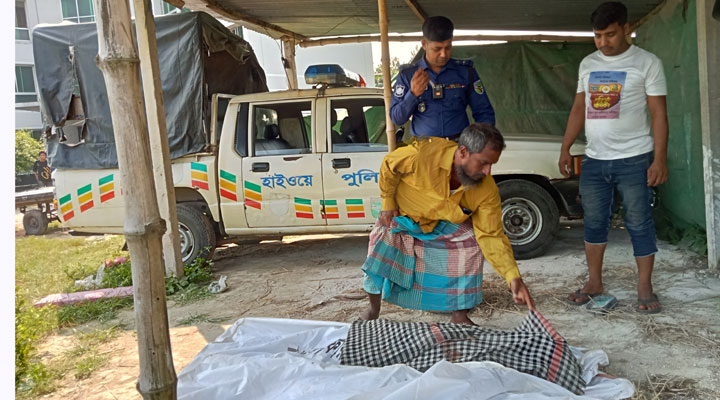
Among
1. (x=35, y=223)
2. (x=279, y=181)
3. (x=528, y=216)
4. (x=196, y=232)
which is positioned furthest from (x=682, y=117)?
(x=35, y=223)

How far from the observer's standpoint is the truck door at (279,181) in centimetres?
536

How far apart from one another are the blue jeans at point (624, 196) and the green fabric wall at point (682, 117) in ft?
5.76

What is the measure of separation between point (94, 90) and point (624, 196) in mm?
5196

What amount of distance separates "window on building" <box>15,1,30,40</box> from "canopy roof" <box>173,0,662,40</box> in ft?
70.3

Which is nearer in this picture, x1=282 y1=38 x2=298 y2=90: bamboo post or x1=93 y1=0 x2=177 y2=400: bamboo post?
Result: x1=93 y1=0 x2=177 y2=400: bamboo post

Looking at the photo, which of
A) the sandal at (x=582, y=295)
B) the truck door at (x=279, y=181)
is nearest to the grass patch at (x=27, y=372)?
the truck door at (x=279, y=181)

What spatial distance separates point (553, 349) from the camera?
8.25ft

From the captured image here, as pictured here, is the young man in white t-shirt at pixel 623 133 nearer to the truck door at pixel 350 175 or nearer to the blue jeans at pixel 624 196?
the blue jeans at pixel 624 196

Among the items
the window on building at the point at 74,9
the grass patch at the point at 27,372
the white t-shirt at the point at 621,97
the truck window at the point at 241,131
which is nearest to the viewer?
the grass patch at the point at 27,372

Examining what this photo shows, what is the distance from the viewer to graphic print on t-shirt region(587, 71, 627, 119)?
11.3ft

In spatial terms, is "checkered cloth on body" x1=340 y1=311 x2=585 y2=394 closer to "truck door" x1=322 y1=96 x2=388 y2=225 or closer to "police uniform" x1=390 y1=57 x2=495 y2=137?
"police uniform" x1=390 y1=57 x2=495 y2=137

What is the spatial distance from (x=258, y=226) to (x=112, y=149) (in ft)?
5.69

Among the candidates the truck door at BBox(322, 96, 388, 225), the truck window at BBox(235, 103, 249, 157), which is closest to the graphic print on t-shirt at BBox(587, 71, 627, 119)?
the truck door at BBox(322, 96, 388, 225)

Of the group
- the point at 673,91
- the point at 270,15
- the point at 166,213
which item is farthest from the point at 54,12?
the point at 673,91
